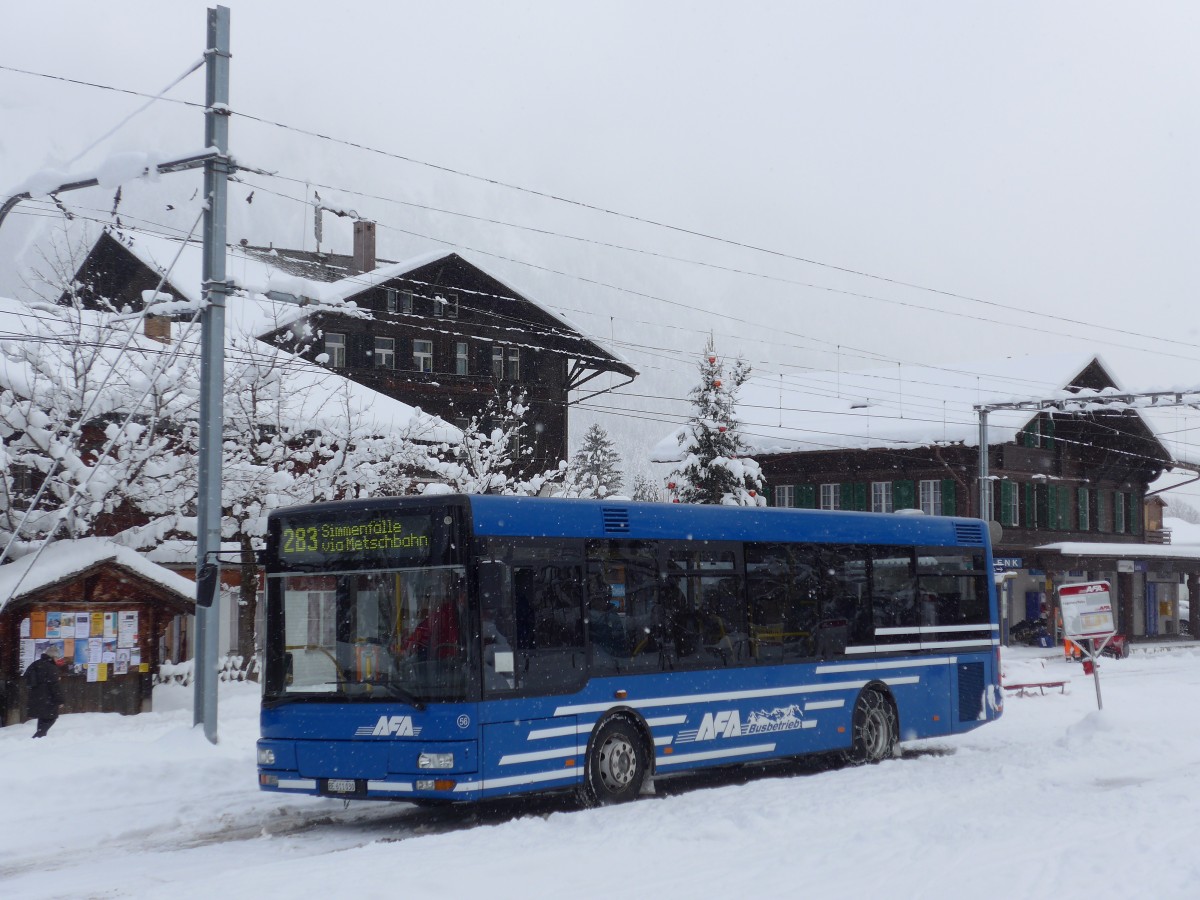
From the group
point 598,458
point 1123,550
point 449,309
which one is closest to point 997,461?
point 1123,550

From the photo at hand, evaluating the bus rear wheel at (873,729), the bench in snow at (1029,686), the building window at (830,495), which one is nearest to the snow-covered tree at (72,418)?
the bus rear wheel at (873,729)

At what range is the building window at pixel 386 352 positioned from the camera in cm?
5150

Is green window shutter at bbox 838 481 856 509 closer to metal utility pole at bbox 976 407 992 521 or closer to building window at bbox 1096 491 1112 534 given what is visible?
building window at bbox 1096 491 1112 534

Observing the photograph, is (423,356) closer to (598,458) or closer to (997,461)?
(997,461)

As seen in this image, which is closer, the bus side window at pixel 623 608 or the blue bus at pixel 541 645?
the blue bus at pixel 541 645

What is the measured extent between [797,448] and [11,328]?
33563 millimetres

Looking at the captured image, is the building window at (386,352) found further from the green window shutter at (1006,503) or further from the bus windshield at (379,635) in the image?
the bus windshield at (379,635)

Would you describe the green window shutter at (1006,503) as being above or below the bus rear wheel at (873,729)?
above

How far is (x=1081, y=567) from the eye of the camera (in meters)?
56.2

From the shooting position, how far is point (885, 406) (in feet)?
182

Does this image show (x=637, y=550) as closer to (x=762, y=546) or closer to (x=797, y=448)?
(x=762, y=546)

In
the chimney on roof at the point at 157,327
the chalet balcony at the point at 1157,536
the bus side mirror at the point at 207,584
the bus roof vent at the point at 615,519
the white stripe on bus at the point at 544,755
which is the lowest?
the white stripe on bus at the point at 544,755

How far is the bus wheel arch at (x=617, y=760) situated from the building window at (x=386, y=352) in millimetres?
39490

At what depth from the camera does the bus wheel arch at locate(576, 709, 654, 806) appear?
487 inches
